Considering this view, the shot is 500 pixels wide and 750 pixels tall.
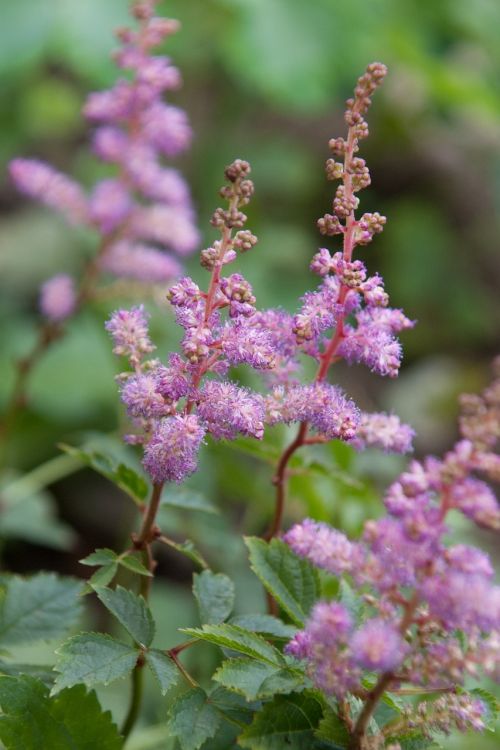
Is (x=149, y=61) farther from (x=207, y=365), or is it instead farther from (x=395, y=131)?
(x=395, y=131)

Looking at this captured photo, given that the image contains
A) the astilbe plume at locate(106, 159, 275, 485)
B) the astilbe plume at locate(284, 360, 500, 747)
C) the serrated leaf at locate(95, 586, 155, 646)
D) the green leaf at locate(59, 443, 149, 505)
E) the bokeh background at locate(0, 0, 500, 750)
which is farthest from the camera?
the bokeh background at locate(0, 0, 500, 750)

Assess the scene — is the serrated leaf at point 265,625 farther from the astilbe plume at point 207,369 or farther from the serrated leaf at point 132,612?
the astilbe plume at point 207,369

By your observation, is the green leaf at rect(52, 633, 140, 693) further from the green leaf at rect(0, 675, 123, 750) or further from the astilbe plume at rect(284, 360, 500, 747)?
the astilbe plume at rect(284, 360, 500, 747)

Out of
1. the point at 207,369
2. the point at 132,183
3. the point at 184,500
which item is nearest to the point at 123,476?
the point at 184,500

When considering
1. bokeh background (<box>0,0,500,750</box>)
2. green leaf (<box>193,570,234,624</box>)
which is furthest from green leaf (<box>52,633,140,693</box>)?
bokeh background (<box>0,0,500,750</box>)

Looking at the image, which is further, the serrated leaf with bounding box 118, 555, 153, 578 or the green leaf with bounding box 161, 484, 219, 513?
the green leaf with bounding box 161, 484, 219, 513

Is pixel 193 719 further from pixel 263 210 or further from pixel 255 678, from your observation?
pixel 263 210
